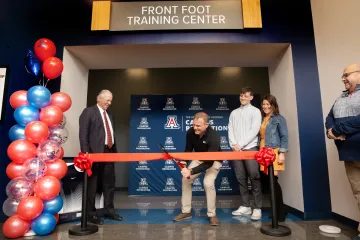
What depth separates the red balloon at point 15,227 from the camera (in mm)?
2125

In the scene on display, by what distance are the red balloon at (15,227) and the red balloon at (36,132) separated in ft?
2.50

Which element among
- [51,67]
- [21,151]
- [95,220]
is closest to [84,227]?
[95,220]

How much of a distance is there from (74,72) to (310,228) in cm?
371

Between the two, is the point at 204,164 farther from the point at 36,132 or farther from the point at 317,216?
the point at 36,132

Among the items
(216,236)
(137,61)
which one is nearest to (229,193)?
(216,236)

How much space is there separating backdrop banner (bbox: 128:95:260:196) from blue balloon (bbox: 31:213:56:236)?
229 centimetres

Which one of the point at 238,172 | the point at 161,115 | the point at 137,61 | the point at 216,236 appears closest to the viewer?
the point at 216,236

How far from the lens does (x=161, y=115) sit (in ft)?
15.6

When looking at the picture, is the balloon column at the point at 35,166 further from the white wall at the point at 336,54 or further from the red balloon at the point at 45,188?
the white wall at the point at 336,54

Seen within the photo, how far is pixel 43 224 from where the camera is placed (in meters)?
2.21

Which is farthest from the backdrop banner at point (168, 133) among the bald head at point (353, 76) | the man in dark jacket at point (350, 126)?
the bald head at point (353, 76)

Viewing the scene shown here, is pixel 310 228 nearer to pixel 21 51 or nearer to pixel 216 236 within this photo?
pixel 216 236

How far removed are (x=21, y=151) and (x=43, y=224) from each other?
0.76m

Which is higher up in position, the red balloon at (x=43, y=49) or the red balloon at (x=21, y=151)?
the red balloon at (x=43, y=49)
